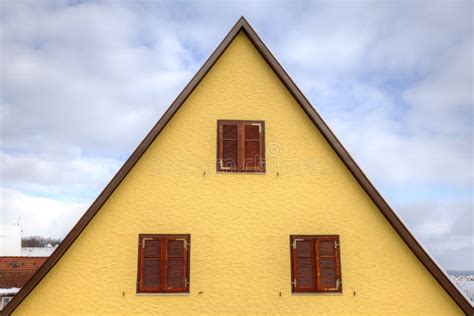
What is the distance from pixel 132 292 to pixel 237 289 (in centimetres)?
232

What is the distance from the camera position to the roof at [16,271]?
54.1 feet

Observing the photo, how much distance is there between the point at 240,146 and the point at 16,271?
10861mm

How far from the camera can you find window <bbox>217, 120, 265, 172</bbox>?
36.3 feet

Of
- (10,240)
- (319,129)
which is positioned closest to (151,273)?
(319,129)

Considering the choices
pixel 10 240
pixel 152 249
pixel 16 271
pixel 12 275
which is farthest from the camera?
pixel 10 240

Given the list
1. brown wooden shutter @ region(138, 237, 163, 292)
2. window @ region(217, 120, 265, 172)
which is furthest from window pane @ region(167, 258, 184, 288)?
window @ region(217, 120, 265, 172)

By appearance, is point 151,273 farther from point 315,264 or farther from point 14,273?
point 14,273

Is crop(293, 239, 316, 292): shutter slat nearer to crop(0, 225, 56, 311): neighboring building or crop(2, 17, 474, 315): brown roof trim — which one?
crop(2, 17, 474, 315): brown roof trim

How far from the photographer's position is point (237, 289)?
10.4 metres

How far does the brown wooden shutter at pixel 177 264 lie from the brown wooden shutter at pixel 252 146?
7.55ft

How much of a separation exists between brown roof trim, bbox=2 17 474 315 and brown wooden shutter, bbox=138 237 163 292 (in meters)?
1.37

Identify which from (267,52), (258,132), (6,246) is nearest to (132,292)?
(258,132)

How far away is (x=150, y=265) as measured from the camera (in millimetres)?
10406

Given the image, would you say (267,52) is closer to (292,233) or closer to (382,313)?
(292,233)
